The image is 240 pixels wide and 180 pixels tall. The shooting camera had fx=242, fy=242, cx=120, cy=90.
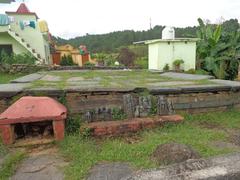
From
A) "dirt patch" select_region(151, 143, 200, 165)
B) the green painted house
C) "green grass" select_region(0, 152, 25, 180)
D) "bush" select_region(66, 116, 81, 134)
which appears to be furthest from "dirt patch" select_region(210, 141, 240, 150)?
the green painted house

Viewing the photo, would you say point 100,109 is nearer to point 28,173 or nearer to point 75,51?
point 28,173

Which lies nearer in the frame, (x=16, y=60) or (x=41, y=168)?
(x=41, y=168)

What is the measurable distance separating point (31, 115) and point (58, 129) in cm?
39

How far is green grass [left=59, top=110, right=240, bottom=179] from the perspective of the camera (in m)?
2.62

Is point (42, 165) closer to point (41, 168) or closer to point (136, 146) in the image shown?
point (41, 168)

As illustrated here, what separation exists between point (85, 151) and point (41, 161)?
511 millimetres

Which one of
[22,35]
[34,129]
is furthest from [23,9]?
[34,129]

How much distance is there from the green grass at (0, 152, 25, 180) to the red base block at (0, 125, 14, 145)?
31 cm

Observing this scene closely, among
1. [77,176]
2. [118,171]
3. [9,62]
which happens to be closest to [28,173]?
[77,176]

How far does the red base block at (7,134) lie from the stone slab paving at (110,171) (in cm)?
127

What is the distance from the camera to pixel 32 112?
122 inches

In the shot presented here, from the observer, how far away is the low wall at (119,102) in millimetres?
3752

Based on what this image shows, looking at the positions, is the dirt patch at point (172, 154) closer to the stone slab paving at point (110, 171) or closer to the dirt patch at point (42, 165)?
the stone slab paving at point (110, 171)

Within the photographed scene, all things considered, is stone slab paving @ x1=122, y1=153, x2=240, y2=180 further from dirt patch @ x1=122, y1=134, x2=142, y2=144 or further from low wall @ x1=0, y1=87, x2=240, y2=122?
low wall @ x1=0, y1=87, x2=240, y2=122
